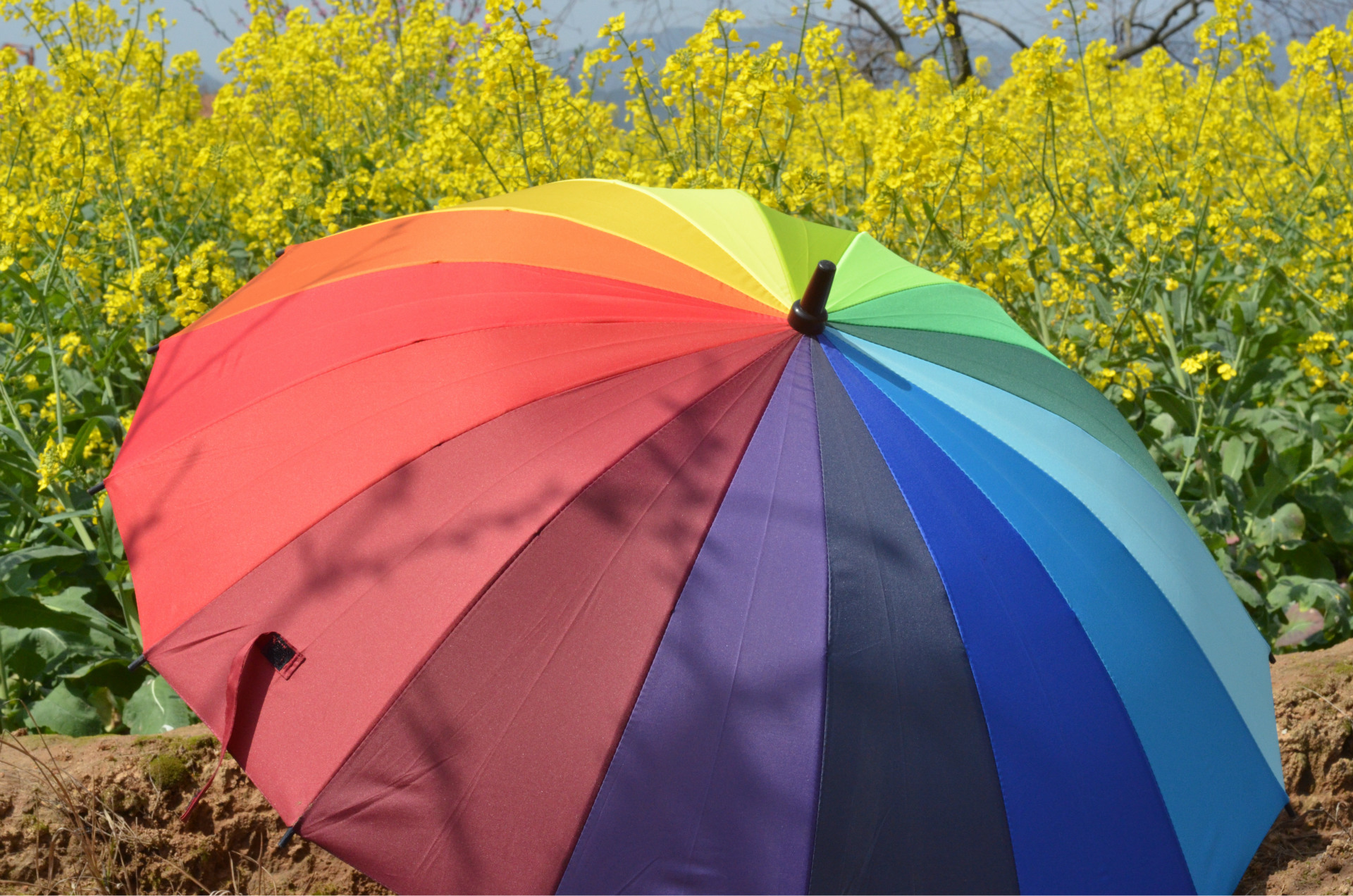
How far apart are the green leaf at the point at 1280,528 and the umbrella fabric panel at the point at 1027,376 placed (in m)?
2.05

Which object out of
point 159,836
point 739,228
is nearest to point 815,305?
point 739,228

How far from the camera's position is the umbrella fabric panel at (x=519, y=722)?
1.52m

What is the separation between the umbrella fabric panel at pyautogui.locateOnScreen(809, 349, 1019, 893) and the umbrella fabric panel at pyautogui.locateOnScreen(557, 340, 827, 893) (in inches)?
1.5

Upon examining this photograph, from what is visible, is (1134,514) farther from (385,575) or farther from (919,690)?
(385,575)

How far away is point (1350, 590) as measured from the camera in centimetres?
397

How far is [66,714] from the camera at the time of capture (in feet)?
9.43

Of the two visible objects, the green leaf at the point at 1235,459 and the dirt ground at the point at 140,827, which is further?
the green leaf at the point at 1235,459

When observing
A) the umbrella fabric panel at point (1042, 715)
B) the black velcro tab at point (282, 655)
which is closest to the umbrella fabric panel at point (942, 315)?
the umbrella fabric panel at point (1042, 715)

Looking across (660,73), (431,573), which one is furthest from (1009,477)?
(660,73)

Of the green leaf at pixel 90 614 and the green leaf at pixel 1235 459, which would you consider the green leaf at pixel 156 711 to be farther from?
the green leaf at pixel 1235 459

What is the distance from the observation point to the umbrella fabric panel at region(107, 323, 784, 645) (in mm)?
1783

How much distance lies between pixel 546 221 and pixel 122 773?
150 cm

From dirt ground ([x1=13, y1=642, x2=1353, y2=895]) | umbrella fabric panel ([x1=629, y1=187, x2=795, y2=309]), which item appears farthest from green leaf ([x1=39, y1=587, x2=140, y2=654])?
umbrella fabric panel ([x1=629, y1=187, x2=795, y2=309])

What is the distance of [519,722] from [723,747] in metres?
0.29
